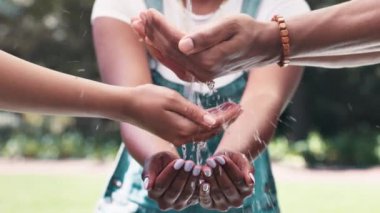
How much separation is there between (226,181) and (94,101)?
31 cm

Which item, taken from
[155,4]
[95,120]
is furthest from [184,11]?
[95,120]

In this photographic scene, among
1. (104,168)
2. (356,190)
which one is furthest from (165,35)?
(104,168)

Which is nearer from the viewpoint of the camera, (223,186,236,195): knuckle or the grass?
(223,186,236,195): knuckle

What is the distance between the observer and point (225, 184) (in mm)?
1666

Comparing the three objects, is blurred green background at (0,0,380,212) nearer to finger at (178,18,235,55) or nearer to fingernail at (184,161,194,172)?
fingernail at (184,161,194,172)

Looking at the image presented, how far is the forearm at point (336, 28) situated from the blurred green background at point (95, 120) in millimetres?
8743

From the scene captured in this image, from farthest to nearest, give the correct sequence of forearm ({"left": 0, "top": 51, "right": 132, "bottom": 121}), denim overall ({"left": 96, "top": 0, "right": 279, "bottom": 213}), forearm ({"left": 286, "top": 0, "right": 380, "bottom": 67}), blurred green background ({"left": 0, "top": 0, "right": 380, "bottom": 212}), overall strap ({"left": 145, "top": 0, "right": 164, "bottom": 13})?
blurred green background ({"left": 0, "top": 0, "right": 380, "bottom": 212})
overall strap ({"left": 145, "top": 0, "right": 164, "bottom": 13})
denim overall ({"left": 96, "top": 0, "right": 279, "bottom": 213})
forearm ({"left": 286, "top": 0, "right": 380, "bottom": 67})
forearm ({"left": 0, "top": 51, "right": 132, "bottom": 121})

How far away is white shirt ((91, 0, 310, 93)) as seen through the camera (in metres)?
1.85

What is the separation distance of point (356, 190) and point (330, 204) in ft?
3.34

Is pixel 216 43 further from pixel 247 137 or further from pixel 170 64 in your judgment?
pixel 247 137

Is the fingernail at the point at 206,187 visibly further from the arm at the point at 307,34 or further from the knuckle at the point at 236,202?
the arm at the point at 307,34

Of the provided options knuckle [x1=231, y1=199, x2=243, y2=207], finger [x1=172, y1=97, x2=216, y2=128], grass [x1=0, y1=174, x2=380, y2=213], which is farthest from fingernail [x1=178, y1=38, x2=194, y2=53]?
grass [x1=0, y1=174, x2=380, y2=213]

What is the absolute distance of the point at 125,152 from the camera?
186 cm

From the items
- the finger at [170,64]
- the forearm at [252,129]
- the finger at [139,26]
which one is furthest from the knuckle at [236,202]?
the finger at [139,26]
